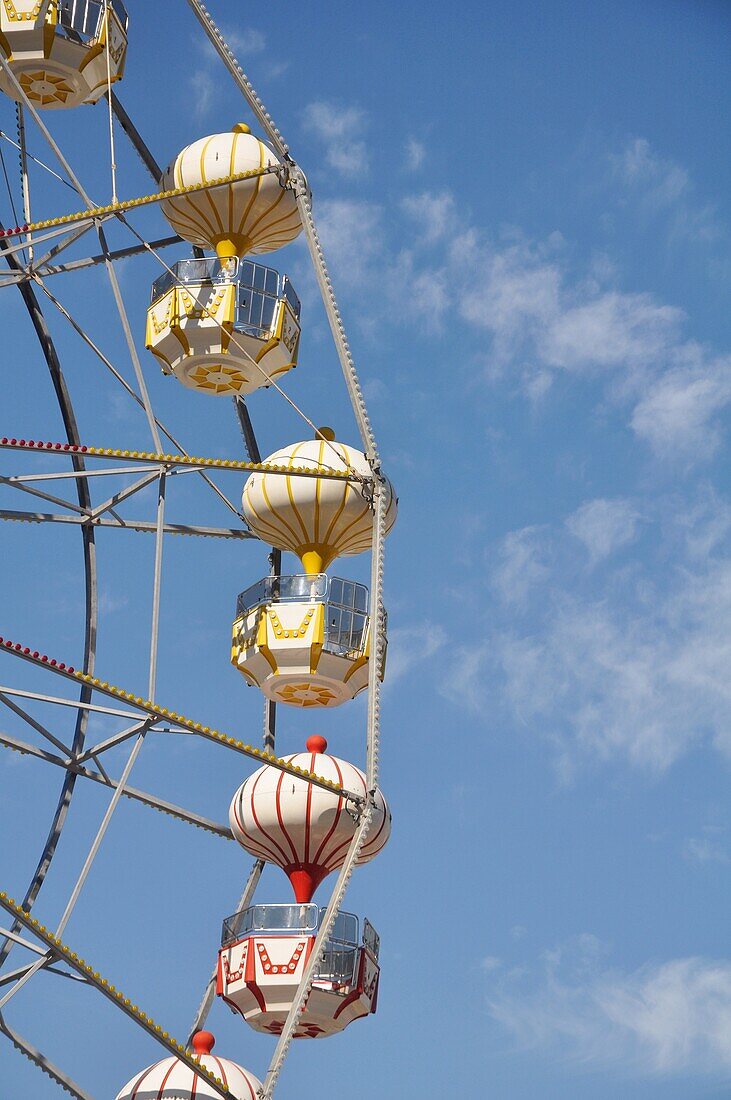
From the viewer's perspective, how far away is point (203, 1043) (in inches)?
1001

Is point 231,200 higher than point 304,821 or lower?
higher

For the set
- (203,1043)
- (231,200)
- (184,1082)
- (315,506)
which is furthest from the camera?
(231,200)

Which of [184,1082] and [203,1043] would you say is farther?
[203,1043]

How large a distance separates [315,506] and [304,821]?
184 inches

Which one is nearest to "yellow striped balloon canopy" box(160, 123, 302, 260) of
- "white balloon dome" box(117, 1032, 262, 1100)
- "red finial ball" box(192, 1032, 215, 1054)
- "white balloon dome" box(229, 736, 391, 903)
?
"white balloon dome" box(229, 736, 391, 903)

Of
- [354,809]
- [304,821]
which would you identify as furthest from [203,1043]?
[354,809]

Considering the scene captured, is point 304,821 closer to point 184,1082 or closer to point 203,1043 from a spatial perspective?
point 203,1043

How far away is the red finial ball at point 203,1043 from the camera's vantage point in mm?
25406

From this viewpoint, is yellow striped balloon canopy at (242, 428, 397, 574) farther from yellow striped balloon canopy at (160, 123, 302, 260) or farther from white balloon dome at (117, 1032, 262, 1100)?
white balloon dome at (117, 1032, 262, 1100)

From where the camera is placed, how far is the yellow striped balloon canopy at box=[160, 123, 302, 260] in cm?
3114

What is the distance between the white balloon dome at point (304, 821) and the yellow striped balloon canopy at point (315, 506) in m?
3.25

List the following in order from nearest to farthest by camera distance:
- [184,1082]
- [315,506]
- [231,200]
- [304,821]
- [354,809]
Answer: [184,1082]
[354,809]
[304,821]
[315,506]
[231,200]

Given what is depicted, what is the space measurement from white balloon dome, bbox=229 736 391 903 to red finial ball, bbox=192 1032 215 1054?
2553 millimetres

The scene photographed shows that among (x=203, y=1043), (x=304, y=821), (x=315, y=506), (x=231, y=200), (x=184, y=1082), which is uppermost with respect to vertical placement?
(x=231, y=200)
